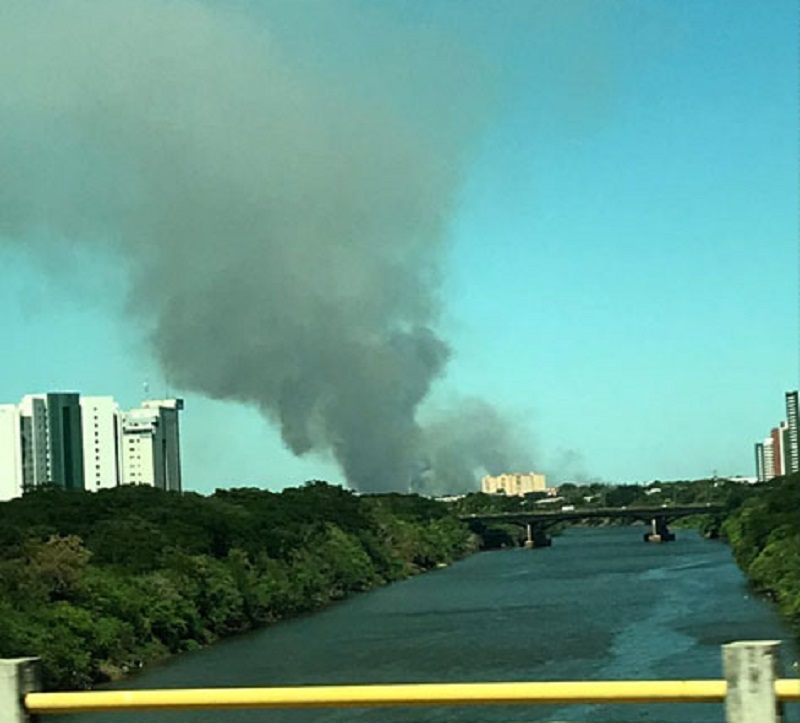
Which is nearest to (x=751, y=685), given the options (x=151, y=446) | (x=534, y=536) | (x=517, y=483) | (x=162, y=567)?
(x=162, y=567)

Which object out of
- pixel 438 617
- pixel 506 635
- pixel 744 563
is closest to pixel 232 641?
pixel 438 617

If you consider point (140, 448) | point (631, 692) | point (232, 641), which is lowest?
point (232, 641)

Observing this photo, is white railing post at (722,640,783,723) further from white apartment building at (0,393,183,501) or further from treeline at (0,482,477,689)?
white apartment building at (0,393,183,501)

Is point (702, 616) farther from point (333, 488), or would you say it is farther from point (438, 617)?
point (333, 488)

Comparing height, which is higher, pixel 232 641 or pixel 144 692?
pixel 144 692

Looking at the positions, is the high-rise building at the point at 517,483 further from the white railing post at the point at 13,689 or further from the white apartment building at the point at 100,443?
the white railing post at the point at 13,689

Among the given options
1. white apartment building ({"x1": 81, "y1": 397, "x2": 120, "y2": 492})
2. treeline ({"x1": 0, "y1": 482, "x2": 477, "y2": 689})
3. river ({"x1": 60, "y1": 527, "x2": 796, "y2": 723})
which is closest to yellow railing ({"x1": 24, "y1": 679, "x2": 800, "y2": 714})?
river ({"x1": 60, "y1": 527, "x2": 796, "y2": 723})
